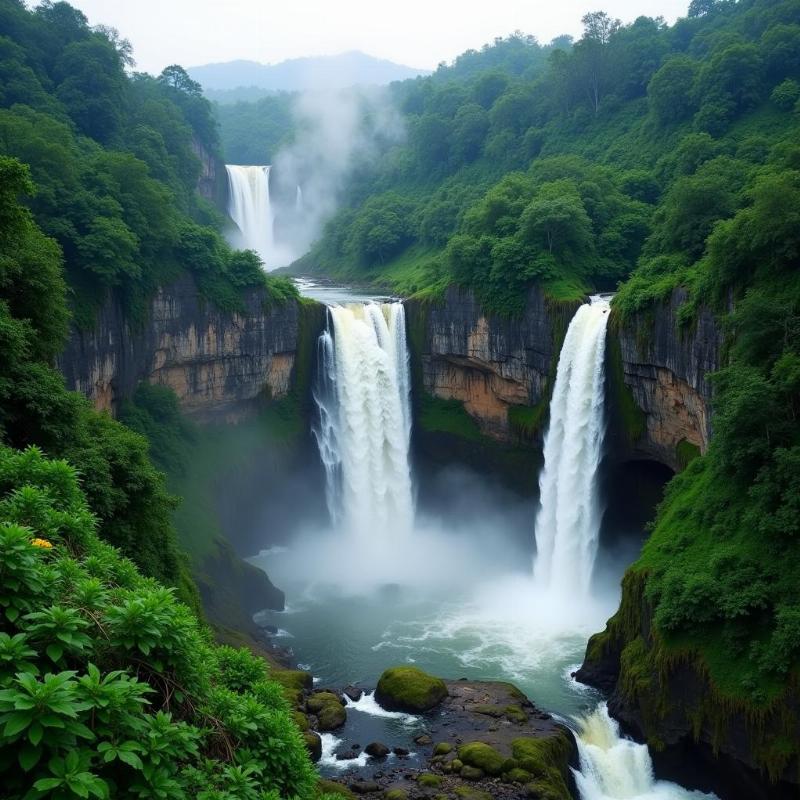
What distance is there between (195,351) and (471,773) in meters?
24.2

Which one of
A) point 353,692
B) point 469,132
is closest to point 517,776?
point 353,692

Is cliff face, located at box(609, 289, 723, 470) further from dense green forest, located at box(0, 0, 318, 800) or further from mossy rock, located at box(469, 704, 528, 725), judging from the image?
dense green forest, located at box(0, 0, 318, 800)

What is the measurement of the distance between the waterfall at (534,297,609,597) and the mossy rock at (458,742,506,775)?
13.1 metres

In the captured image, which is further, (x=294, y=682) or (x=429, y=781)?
(x=294, y=682)

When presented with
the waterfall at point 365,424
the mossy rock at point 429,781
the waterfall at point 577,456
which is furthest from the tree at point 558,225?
the mossy rock at point 429,781

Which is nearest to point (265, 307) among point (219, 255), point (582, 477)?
point (219, 255)

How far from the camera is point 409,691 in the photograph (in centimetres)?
2183

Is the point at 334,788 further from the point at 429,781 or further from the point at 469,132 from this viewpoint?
the point at 469,132

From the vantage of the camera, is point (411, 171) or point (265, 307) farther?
point (411, 171)

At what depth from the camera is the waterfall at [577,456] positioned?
103 feet

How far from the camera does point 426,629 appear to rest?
28703mm

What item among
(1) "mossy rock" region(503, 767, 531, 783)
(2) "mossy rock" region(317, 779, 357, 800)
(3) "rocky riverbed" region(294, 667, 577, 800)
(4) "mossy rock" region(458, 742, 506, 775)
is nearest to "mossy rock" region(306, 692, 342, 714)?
(3) "rocky riverbed" region(294, 667, 577, 800)

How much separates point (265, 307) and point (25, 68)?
2063 centimetres

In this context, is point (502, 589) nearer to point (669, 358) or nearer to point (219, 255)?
point (669, 358)
